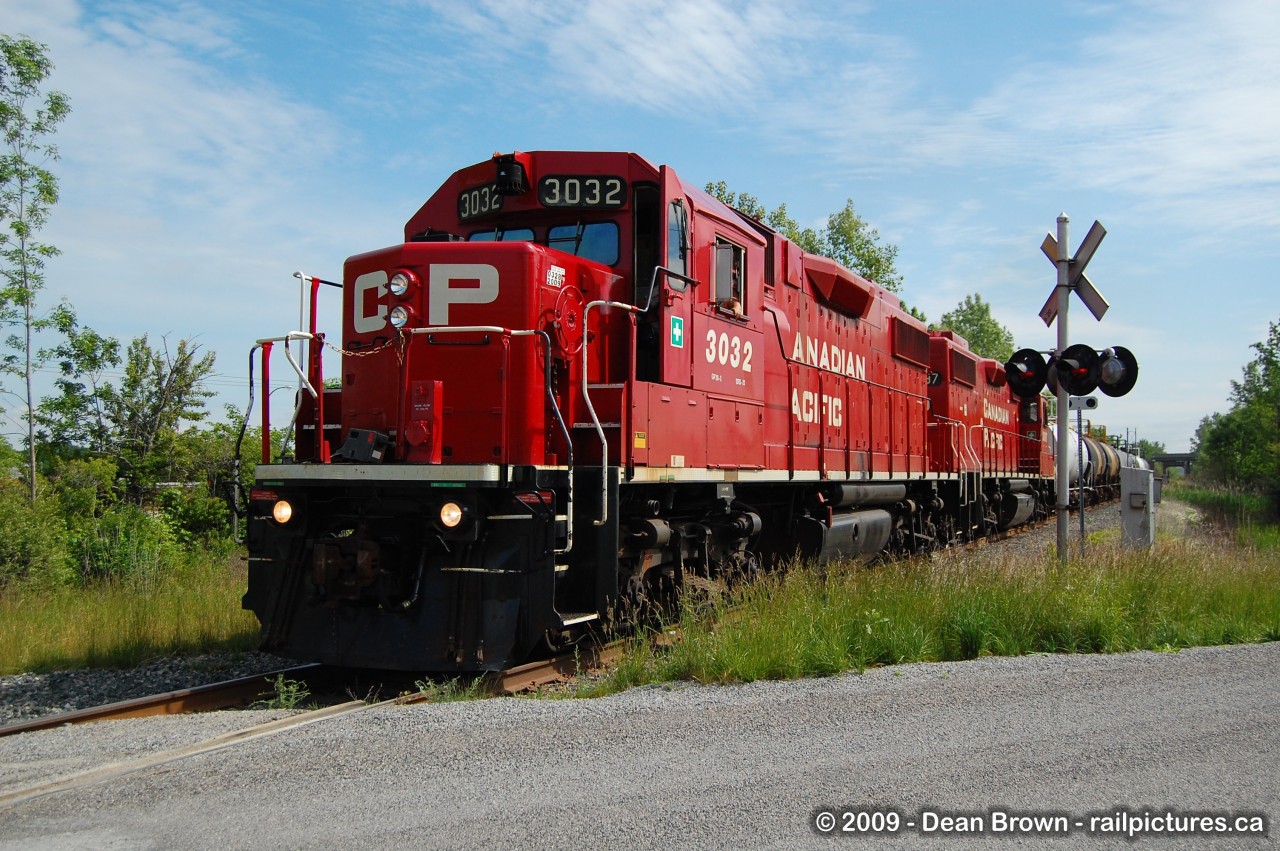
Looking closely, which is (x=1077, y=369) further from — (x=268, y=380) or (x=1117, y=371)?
(x=268, y=380)

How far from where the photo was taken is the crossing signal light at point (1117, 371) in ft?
30.7

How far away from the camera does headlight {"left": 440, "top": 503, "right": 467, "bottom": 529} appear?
6.17 m

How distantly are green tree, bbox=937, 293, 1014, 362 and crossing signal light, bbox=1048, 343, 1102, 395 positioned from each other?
5700 cm

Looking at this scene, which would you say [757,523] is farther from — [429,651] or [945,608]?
[429,651]

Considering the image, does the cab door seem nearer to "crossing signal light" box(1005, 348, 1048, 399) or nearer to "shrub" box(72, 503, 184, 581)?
"crossing signal light" box(1005, 348, 1048, 399)

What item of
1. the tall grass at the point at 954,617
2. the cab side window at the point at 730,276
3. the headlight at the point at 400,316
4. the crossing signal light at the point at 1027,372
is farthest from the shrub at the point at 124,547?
the crossing signal light at the point at 1027,372

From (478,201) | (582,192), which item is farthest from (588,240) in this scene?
(478,201)

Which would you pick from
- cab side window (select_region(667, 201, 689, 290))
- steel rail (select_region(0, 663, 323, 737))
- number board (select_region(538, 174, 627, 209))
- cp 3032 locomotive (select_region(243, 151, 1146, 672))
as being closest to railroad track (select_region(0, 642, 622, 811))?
→ steel rail (select_region(0, 663, 323, 737))

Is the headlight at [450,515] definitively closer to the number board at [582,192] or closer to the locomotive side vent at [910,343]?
the number board at [582,192]

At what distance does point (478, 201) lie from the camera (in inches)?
315

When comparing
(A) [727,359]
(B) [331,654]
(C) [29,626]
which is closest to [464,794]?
(B) [331,654]

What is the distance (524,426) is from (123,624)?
4.53 metres

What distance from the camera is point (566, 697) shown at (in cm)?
611

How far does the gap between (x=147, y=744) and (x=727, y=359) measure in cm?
529
